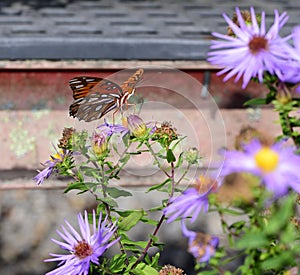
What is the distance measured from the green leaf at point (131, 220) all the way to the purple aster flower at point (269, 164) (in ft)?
1.53

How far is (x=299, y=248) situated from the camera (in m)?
0.78

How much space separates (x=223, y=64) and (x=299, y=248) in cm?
22

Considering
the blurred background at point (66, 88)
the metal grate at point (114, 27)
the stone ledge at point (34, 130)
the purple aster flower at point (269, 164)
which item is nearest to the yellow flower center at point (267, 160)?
the purple aster flower at point (269, 164)

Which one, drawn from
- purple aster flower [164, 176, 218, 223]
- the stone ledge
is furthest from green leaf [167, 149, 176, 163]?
the stone ledge

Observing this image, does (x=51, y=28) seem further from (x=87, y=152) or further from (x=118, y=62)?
(x=87, y=152)

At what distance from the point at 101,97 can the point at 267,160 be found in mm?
483

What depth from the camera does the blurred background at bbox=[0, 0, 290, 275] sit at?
329 centimetres

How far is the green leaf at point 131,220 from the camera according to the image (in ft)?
3.83

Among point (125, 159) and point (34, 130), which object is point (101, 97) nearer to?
point (125, 159)

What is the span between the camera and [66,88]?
11.9 feet

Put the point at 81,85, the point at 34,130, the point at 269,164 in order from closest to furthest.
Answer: the point at 269,164
the point at 81,85
the point at 34,130

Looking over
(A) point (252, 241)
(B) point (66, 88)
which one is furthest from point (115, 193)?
(B) point (66, 88)

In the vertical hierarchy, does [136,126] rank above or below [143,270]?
above

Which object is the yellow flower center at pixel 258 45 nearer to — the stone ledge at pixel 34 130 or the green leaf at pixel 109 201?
the green leaf at pixel 109 201
